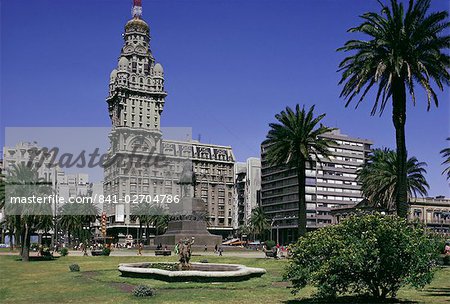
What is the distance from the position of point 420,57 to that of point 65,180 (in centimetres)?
17704

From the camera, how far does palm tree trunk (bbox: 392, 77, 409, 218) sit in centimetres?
3278

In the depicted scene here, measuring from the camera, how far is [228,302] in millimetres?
20469

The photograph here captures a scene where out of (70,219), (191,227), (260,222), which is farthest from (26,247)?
(260,222)

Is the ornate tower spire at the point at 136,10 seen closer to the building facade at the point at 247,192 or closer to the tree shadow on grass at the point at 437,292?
the building facade at the point at 247,192

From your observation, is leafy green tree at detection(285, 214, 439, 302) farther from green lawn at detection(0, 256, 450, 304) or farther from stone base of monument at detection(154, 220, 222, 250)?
stone base of monument at detection(154, 220, 222, 250)

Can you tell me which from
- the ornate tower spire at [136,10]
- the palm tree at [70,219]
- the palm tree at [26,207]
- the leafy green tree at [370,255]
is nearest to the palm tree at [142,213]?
the palm tree at [70,219]

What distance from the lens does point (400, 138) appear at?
33.2 m

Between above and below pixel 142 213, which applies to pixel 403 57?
above

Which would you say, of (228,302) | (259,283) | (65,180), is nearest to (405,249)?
(228,302)

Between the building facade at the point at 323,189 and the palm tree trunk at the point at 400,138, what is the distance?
115083 millimetres

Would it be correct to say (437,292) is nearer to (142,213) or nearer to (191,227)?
(191,227)

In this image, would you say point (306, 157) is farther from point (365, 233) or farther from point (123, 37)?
point (123, 37)

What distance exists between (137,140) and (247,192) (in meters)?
49.6

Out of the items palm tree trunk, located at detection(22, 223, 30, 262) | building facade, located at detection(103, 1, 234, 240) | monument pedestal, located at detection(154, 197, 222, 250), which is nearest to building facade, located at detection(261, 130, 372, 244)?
building facade, located at detection(103, 1, 234, 240)
